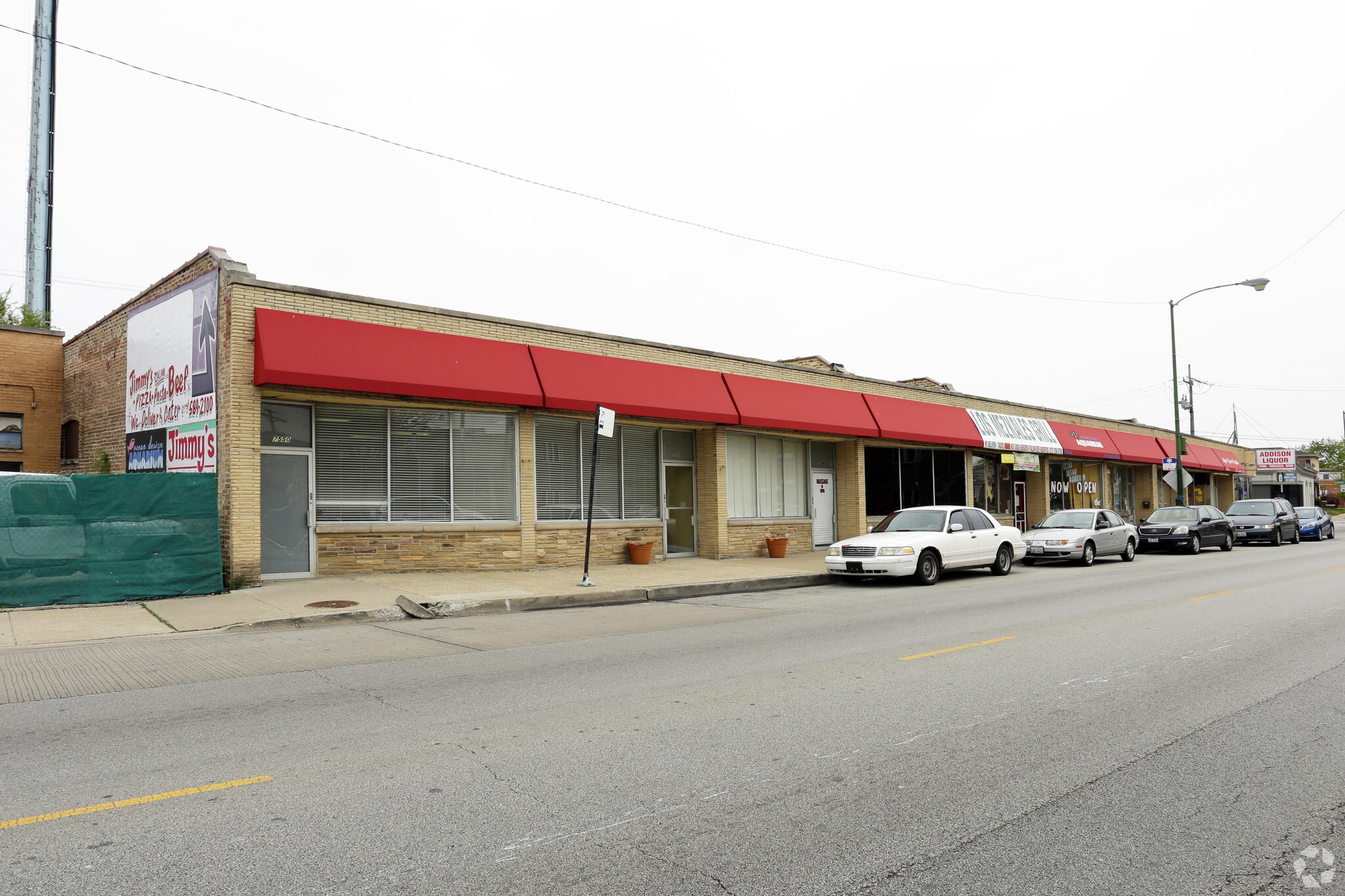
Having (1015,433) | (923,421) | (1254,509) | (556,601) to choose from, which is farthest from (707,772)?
(1254,509)

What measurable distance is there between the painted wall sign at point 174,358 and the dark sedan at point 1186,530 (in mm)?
24790

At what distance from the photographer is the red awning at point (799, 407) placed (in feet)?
69.6

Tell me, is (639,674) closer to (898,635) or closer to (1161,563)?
(898,635)

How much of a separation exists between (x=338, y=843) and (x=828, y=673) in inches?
188

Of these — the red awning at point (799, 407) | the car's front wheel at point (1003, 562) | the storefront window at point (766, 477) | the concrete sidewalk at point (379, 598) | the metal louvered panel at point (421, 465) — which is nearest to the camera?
the concrete sidewalk at point (379, 598)

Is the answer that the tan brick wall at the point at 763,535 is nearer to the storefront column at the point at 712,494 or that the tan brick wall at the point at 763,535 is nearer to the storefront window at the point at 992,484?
the storefront column at the point at 712,494

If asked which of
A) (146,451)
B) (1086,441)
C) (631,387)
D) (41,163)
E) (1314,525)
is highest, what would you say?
(41,163)

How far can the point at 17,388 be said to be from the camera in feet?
71.7

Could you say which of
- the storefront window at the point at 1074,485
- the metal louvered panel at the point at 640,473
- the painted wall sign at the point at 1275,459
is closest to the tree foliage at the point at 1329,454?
the painted wall sign at the point at 1275,459

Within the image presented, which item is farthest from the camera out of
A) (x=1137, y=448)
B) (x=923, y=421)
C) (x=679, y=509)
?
(x=1137, y=448)

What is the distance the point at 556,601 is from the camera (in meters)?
13.5

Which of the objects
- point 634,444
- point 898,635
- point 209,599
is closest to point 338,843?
point 898,635

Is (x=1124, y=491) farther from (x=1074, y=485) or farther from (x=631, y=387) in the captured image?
(x=631, y=387)

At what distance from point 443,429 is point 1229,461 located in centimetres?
4756
